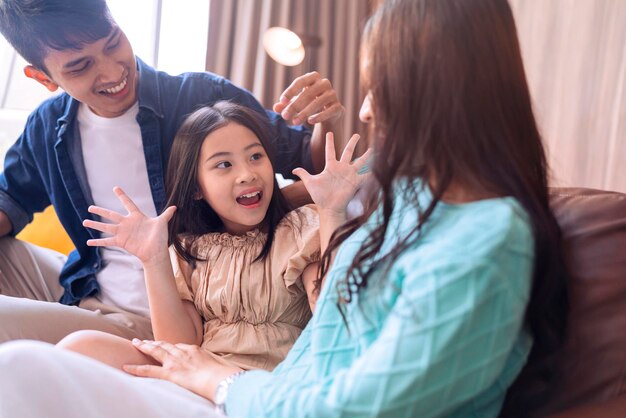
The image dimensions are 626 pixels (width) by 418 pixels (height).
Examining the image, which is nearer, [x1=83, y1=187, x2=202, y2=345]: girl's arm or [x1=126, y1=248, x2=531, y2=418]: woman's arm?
[x1=126, y1=248, x2=531, y2=418]: woman's arm

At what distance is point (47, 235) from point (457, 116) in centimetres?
182

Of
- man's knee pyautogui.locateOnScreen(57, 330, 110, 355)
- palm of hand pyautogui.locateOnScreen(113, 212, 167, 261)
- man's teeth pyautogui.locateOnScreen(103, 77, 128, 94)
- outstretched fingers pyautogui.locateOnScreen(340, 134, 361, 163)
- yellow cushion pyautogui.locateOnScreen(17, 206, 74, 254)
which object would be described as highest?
man's teeth pyautogui.locateOnScreen(103, 77, 128, 94)

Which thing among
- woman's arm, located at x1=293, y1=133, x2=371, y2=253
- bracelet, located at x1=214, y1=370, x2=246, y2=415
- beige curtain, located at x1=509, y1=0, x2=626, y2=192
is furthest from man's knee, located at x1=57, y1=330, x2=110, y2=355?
beige curtain, located at x1=509, y1=0, x2=626, y2=192

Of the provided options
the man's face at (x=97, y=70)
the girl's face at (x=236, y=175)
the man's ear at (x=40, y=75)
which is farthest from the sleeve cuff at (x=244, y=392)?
the man's ear at (x=40, y=75)

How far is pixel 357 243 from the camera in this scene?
3.06 feet

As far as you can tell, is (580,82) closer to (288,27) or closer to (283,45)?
(283,45)

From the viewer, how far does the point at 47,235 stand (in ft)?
7.43

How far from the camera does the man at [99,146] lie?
5.08 ft

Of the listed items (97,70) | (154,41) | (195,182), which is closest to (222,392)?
(195,182)

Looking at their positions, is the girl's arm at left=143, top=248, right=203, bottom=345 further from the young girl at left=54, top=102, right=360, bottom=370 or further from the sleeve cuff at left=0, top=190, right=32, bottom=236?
the sleeve cuff at left=0, top=190, right=32, bottom=236

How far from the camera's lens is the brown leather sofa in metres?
0.92

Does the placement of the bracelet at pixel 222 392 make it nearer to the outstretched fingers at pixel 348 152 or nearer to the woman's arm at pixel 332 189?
the woman's arm at pixel 332 189

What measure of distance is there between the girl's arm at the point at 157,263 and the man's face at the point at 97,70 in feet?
1.28

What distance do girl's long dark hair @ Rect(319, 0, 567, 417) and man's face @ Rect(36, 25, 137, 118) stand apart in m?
0.90
